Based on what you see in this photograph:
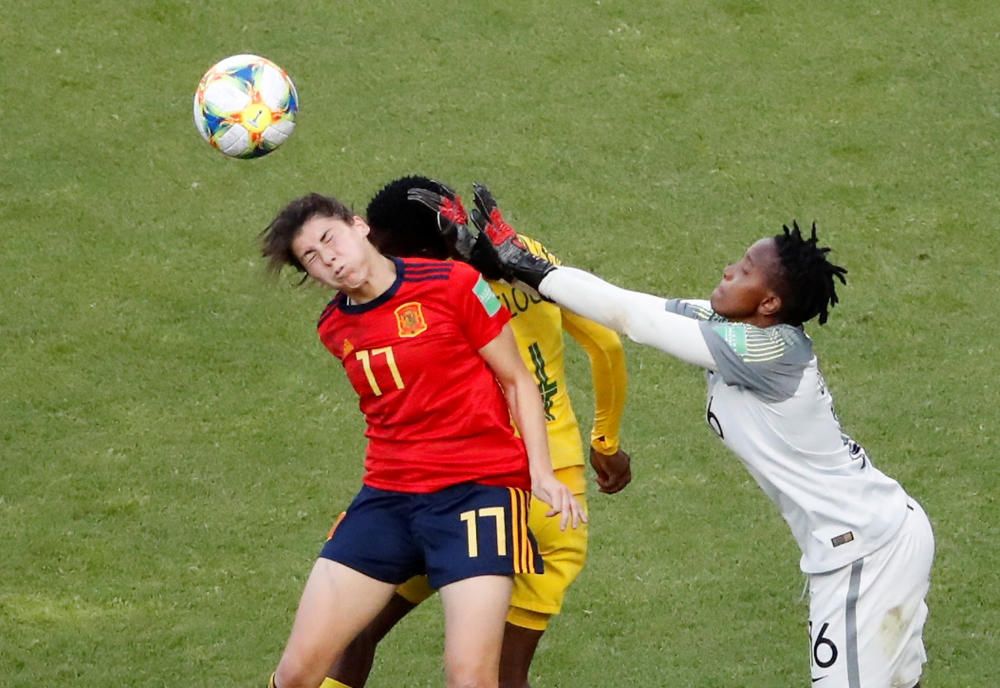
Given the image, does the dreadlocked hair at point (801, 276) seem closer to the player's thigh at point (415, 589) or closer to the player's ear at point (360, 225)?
the player's ear at point (360, 225)

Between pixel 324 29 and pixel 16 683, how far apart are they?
6.91 meters

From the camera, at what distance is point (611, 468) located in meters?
6.68

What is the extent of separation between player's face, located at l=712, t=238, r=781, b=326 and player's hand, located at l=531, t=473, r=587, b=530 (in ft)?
2.64

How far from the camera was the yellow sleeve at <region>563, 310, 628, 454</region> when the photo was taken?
21.2 feet

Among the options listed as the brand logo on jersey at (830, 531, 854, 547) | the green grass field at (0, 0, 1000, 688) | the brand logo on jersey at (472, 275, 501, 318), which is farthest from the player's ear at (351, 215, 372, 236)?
the green grass field at (0, 0, 1000, 688)

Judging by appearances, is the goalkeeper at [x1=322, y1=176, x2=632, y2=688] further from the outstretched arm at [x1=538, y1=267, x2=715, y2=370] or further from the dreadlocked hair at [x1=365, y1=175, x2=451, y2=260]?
the outstretched arm at [x1=538, y1=267, x2=715, y2=370]

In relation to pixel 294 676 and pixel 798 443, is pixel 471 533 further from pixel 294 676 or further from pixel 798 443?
pixel 798 443

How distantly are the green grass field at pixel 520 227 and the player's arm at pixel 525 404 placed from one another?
184 cm

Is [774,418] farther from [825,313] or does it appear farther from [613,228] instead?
[613,228]

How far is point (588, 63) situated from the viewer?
496 inches

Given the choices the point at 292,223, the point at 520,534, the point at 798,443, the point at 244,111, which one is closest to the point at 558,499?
the point at 520,534

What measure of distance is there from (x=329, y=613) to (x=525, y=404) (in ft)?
3.13

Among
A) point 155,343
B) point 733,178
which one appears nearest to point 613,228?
point 733,178

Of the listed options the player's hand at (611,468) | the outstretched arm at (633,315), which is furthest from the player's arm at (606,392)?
the outstretched arm at (633,315)
